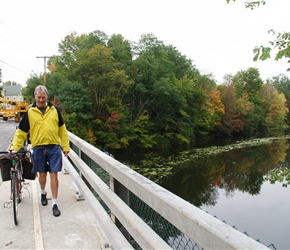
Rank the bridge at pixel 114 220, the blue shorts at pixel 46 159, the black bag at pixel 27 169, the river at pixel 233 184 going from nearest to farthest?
the bridge at pixel 114 220 < the blue shorts at pixel 46 159 < the black bag at pixel 27 169 < the river at pixel 233 184

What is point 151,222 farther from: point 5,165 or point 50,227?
point 5,165

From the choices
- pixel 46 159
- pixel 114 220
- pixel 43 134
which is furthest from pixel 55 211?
pixel 114 220

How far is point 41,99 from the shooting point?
3779 millimetres

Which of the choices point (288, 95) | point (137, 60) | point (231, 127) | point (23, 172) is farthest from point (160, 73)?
point (288, 95)

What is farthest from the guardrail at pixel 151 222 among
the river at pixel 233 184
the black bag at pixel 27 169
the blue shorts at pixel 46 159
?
the river at pixel 233 184

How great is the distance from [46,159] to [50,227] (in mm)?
916

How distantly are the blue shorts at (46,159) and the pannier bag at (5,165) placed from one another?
0.30m

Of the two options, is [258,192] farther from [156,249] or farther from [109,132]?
[156,249]

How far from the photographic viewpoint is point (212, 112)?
4612cm

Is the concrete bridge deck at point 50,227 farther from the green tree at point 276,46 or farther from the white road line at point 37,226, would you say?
the green tree at point 276,46

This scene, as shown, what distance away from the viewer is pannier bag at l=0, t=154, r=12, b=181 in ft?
12.2

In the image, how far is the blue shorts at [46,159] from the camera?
151 inches

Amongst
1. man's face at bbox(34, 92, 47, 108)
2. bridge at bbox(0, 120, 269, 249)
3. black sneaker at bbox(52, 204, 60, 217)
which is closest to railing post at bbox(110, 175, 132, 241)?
bridge at bbox(0, 120, 269, 249)

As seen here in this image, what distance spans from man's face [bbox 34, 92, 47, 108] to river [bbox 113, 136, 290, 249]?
20.9 feet
